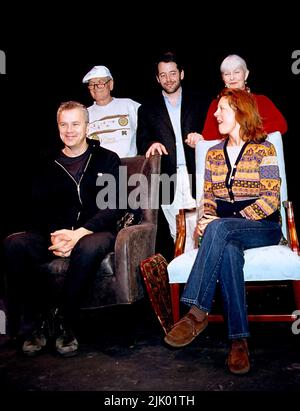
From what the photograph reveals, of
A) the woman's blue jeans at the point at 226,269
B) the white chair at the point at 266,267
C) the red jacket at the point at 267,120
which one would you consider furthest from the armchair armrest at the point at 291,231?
the red jacket at the point at 267,120

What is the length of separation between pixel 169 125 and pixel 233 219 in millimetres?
1400

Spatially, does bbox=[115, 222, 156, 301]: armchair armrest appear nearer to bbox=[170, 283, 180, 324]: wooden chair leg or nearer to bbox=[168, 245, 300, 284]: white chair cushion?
bbox=[170, 283, 180, 324]: wooden chair leg

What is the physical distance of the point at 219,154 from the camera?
2.57 metres

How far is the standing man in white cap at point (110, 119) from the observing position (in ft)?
11.7

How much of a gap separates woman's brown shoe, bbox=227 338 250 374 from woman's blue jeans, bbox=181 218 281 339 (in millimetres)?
37

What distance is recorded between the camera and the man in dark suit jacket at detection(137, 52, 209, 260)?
11.2 feet

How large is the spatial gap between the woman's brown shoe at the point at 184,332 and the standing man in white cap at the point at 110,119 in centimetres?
174

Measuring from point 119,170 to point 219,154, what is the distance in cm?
72

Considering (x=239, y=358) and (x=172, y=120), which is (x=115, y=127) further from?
(x=239, y=358)

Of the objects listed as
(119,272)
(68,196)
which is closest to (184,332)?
(119,272)

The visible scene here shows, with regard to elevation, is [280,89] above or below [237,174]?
above

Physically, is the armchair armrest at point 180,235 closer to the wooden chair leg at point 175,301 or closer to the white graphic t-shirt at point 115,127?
the wooden chair leg at point 175,301
